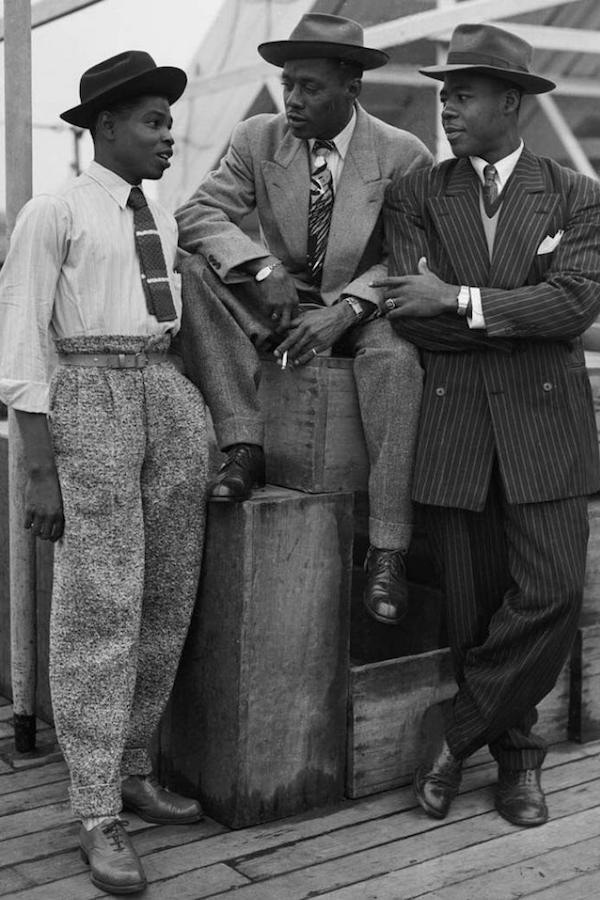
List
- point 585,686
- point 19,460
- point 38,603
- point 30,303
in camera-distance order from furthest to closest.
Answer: point 38,603 → point 585,686 → point 19,460 → point 30,303

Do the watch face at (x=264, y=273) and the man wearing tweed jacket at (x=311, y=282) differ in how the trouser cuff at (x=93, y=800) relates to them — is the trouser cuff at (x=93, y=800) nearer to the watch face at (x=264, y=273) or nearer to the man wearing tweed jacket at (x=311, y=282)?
the man wearing tweed jacket at (x=311, y=282)

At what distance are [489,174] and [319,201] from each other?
1.43 feet

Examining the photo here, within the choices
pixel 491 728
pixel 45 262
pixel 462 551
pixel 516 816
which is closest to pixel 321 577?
pixel 462 551

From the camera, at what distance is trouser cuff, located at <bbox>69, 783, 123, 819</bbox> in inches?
109

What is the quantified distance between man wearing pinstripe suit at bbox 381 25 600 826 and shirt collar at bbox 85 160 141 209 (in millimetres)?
688

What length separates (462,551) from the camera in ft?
10.3

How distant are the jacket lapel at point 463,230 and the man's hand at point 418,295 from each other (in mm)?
68

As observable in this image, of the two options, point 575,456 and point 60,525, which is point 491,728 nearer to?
point 575,456

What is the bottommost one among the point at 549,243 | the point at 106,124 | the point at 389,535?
the point at 389,535

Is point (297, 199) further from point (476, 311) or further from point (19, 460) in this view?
point (19, 460)

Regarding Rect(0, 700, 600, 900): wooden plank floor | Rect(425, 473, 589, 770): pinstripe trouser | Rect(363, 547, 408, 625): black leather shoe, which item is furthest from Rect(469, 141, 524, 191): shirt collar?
Rect(0, 700, 600, 900): wooden plank floor

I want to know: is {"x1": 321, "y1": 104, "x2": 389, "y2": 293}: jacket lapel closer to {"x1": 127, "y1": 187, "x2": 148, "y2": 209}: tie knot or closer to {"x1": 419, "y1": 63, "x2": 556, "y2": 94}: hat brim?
{"x1": 419, "y1": 63, "x2": 556, "y2": 94}: hat brim

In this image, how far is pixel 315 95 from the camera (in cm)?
308

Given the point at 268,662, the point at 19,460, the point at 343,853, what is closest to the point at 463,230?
the point at 268,662
